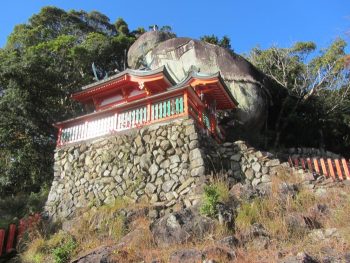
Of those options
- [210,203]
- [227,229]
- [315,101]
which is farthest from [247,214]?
[315,101]

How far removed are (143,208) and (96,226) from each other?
5.08ft

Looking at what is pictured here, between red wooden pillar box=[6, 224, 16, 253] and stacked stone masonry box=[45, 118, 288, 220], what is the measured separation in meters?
1.51

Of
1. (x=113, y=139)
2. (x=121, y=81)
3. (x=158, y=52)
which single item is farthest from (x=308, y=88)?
(x=113, y=139)

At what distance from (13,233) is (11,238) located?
7.0 inches

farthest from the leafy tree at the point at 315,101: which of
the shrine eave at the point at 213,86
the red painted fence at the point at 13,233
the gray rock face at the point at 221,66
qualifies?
the red painted fence at the point at 13,233

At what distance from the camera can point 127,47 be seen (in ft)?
98.5

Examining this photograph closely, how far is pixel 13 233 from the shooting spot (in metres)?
12.7

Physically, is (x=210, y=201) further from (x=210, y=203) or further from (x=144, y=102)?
(x=144, y=102)

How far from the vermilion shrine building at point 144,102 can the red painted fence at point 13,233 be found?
140 inches

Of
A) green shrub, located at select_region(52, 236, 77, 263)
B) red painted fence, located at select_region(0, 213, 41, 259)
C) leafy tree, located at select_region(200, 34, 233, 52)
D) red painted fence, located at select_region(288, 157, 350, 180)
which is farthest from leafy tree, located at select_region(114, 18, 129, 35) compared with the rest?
Answer: green shrub, located at select_region(52, 236, 77, 263)

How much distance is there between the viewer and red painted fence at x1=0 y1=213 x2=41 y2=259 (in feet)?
40.2

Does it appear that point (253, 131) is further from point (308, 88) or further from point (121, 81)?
point (121, 81)

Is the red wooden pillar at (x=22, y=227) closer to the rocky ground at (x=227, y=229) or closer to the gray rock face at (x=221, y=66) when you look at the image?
the rocky ground at (x=227, y=229)

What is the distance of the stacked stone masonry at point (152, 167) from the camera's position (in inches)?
496
